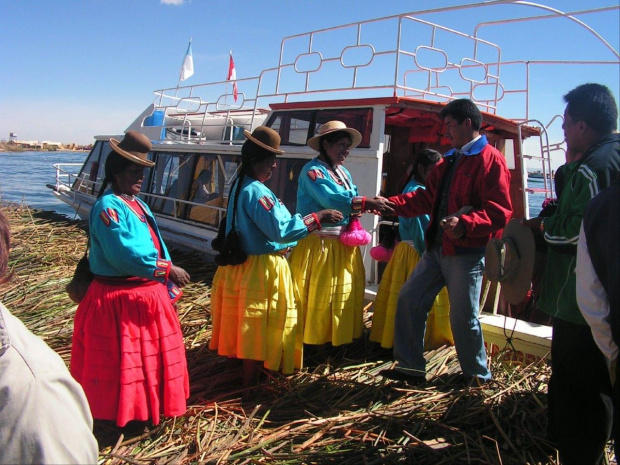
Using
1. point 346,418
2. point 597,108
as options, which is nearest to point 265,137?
point 346,418

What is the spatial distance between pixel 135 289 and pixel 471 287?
2.20 m

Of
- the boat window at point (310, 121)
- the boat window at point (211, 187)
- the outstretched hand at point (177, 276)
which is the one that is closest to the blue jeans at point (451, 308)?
the outstretched hand at point (177, 276)

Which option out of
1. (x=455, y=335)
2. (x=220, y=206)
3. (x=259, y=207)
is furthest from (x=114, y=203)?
(x=220, y=206)

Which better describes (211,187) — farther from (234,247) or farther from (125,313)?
(125,313)

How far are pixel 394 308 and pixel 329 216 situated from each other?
3.63 ft

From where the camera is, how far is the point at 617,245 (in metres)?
2.09

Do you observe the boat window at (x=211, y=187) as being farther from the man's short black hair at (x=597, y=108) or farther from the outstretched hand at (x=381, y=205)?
the man's short black hair at (x=597, y=108)

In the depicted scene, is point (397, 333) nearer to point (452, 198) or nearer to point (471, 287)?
point (471, 287)

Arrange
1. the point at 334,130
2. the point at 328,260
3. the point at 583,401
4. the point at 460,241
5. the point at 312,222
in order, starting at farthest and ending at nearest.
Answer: the point at 328,260, the point at 334,130, the point at 312,222, the point at 460,241, the point at 583,401

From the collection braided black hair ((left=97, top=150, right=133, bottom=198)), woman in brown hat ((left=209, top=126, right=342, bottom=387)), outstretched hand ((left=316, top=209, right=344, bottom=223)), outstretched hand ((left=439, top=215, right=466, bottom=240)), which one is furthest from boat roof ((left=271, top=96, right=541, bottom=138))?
braided black hair ((left=97, top=150, right=133, bottom=198))

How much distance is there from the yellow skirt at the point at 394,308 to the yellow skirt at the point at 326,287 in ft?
0.88

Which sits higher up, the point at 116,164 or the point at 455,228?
the point at 116,164

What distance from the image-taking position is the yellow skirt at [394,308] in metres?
4.74

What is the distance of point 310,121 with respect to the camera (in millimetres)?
6473
